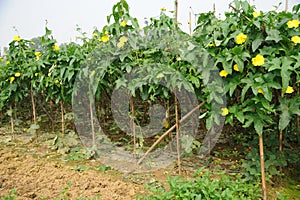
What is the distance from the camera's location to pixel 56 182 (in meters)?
2.37

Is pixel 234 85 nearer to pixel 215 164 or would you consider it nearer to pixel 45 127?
pixel 215 164

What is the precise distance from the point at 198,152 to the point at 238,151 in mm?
449

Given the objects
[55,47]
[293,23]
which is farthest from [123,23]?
[293,23]

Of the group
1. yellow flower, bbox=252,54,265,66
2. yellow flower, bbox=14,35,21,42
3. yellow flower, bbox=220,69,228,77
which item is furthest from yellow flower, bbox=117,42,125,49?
yellow flower, bbox=14,35,21,42

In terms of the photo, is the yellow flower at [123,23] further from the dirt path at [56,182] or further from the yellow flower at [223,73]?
the dirt path at [56,182]

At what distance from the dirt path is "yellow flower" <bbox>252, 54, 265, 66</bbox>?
1.31 metres

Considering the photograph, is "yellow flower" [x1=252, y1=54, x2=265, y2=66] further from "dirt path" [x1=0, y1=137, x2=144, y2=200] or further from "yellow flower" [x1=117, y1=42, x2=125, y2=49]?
"dirt path" [x1=0, y1=137, x2=144, y2=200]

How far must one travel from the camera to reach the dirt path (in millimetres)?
2160

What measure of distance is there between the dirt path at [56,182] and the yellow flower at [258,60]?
1.31 m

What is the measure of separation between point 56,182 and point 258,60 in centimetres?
189

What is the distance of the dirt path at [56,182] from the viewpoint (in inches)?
85.0

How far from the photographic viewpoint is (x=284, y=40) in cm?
195

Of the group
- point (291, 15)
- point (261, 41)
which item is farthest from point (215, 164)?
point (291, 15)

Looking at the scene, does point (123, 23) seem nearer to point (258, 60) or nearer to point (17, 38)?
point (258, 60)
